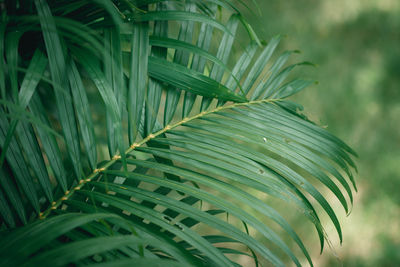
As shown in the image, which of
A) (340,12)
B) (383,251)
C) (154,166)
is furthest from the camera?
(340,12)

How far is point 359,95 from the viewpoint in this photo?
5.65ft

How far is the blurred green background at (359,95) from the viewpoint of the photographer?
142cm

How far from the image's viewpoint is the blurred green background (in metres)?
1.42

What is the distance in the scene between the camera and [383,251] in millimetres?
1383

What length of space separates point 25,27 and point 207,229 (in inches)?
42.6

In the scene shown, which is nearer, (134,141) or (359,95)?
(134,141)

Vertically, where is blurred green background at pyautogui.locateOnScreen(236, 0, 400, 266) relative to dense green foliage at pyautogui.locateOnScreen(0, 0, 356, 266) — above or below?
above

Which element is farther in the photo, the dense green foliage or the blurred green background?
the blurred green background

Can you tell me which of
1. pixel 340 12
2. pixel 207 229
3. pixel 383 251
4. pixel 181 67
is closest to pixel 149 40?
pixel 181 67

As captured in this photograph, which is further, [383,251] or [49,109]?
[383,251]

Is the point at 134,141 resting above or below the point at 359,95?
below

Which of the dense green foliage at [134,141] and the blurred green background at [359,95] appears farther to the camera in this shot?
the blurred green background at [359,95]

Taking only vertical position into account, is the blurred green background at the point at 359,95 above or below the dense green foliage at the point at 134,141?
above

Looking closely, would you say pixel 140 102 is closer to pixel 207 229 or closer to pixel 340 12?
pixel 207 229
